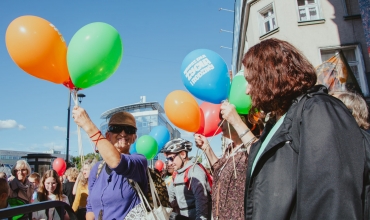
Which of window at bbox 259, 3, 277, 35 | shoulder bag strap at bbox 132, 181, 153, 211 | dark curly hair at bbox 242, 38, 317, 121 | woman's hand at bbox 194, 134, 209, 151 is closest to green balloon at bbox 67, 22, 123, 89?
shoulder bag strap at bbox 132, 181, 153, 211

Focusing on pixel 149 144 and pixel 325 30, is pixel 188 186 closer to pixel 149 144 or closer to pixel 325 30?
pixel 149 144

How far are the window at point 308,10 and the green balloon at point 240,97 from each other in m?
9.80

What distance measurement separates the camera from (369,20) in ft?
21.9

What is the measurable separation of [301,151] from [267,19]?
39.4 ft

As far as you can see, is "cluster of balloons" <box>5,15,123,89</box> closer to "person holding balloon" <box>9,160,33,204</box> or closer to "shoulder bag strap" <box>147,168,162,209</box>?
"shoulder bag strap" <box>147,168,162,209</box>

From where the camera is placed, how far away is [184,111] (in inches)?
123

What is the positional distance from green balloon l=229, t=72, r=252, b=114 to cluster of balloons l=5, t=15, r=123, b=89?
3.86 feet

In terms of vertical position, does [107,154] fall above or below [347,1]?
below

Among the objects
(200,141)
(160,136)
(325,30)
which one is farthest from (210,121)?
(325,30)

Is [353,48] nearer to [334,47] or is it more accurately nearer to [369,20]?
[334,47]

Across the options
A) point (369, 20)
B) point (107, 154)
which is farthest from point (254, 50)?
point (369, 20)

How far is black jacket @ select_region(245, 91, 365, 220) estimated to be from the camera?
A: 922mm

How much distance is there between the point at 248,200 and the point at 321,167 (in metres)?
0.44

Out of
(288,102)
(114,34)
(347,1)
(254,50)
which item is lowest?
(288,102)
